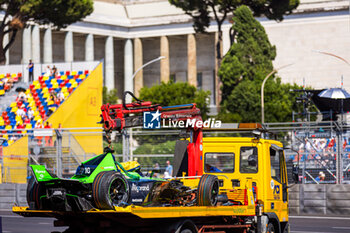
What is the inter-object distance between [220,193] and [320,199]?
1311 cm

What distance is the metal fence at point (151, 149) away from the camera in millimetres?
29375

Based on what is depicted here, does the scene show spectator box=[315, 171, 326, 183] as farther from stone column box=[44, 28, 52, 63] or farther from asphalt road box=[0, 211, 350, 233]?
stone column box=[44, 28, 52, 63]

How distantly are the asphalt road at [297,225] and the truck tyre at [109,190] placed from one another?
9537 millimetres

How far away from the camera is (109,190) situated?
44.8ft

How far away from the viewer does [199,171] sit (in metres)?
17.4

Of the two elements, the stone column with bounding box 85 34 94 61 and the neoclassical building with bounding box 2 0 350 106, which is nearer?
the neoclassical building with bounding box 2 0 350 106

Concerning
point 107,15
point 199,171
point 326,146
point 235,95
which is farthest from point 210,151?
point 107,15

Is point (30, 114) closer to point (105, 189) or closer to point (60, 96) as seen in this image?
point (60, 96)

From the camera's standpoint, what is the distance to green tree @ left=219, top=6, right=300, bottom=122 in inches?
2584

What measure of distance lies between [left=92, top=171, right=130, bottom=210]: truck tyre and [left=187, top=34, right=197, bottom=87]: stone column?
8274cm

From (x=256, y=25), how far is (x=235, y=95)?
19.3 ft

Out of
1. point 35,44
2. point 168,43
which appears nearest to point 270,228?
point 35,44

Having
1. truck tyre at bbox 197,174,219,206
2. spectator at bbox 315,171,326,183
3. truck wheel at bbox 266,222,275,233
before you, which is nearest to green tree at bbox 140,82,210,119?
spectator at bbox 315,171,326,183

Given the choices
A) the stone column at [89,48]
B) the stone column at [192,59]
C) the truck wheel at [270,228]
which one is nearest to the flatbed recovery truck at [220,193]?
the truck wheel at [270,228]
